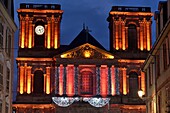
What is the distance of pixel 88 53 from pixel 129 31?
605 cm

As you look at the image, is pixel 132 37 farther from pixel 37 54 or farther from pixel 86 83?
pixel 37 54

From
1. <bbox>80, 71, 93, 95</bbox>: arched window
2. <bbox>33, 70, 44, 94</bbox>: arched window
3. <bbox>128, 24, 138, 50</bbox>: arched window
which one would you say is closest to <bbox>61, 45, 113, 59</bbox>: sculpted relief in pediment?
<bbox>80, 71, 93, 95</bbox>: arched window

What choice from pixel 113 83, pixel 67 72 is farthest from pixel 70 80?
pixel 113 83

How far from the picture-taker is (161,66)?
26500mm

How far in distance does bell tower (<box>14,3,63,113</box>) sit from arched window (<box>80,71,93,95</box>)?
340 centimetres

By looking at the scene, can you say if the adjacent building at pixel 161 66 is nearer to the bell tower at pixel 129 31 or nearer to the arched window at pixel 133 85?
the arched window at pixel 133 85

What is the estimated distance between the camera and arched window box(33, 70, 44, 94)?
54031 millimetres

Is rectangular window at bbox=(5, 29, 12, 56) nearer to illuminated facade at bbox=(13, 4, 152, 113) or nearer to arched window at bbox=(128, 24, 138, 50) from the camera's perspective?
illuminated facade at bbox=(13, 4, 152, 113)

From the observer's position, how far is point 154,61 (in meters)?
29.2

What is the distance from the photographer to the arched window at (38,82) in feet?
177

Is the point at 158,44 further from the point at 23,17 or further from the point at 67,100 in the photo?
the point at 23,17

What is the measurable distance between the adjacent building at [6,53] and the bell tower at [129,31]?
26.1 meters

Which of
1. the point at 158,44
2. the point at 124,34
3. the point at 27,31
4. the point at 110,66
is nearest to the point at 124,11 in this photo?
the point at 124,34

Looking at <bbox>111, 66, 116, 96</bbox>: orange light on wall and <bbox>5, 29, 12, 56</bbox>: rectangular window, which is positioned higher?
<bbox>5, 29, 12, 56</bbox>: rectangular window
